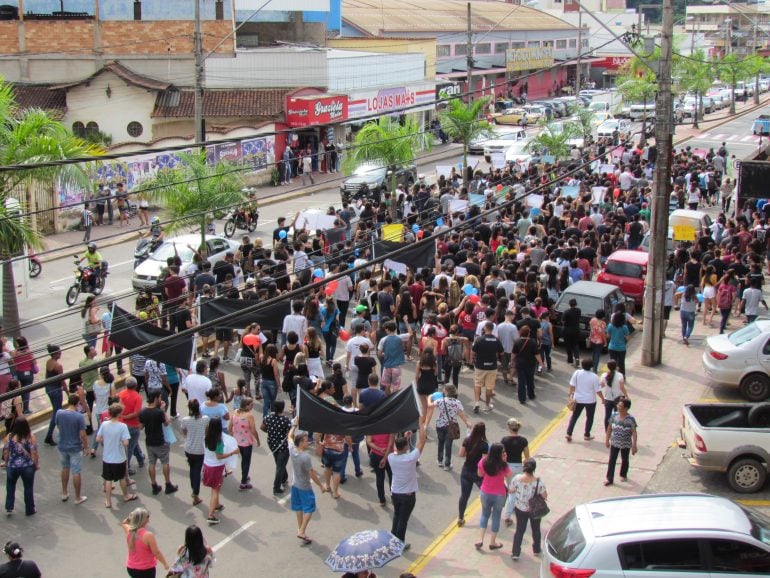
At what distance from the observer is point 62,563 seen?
11531 mm

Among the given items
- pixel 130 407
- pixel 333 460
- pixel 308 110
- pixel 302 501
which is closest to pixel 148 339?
pixel 130 407

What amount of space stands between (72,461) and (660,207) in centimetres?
1131

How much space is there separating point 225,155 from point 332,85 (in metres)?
9.33

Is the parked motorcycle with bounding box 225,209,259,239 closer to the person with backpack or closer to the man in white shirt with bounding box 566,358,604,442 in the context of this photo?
the person with backpack

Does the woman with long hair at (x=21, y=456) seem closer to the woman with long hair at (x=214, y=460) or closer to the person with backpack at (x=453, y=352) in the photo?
the woman with long hair at (x=214, y=460)

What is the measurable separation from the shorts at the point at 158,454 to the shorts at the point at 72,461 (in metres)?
0.87

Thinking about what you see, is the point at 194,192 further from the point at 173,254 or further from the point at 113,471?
the point at 113,471

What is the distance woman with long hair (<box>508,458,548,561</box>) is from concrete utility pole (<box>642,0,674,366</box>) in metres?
8.14

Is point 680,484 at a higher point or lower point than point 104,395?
lower

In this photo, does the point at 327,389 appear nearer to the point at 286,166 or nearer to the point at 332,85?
the point at 286,166

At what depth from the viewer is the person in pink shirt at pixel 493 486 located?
38.0 feet

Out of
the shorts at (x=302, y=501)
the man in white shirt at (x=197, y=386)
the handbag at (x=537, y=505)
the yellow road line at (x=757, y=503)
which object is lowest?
the yellow road line at (x=757, y=503)

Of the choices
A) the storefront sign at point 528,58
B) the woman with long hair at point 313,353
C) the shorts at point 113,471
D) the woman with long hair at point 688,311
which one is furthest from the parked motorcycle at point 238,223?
the storefront sign at point 528,58

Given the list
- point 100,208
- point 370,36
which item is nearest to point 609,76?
point 370,36
